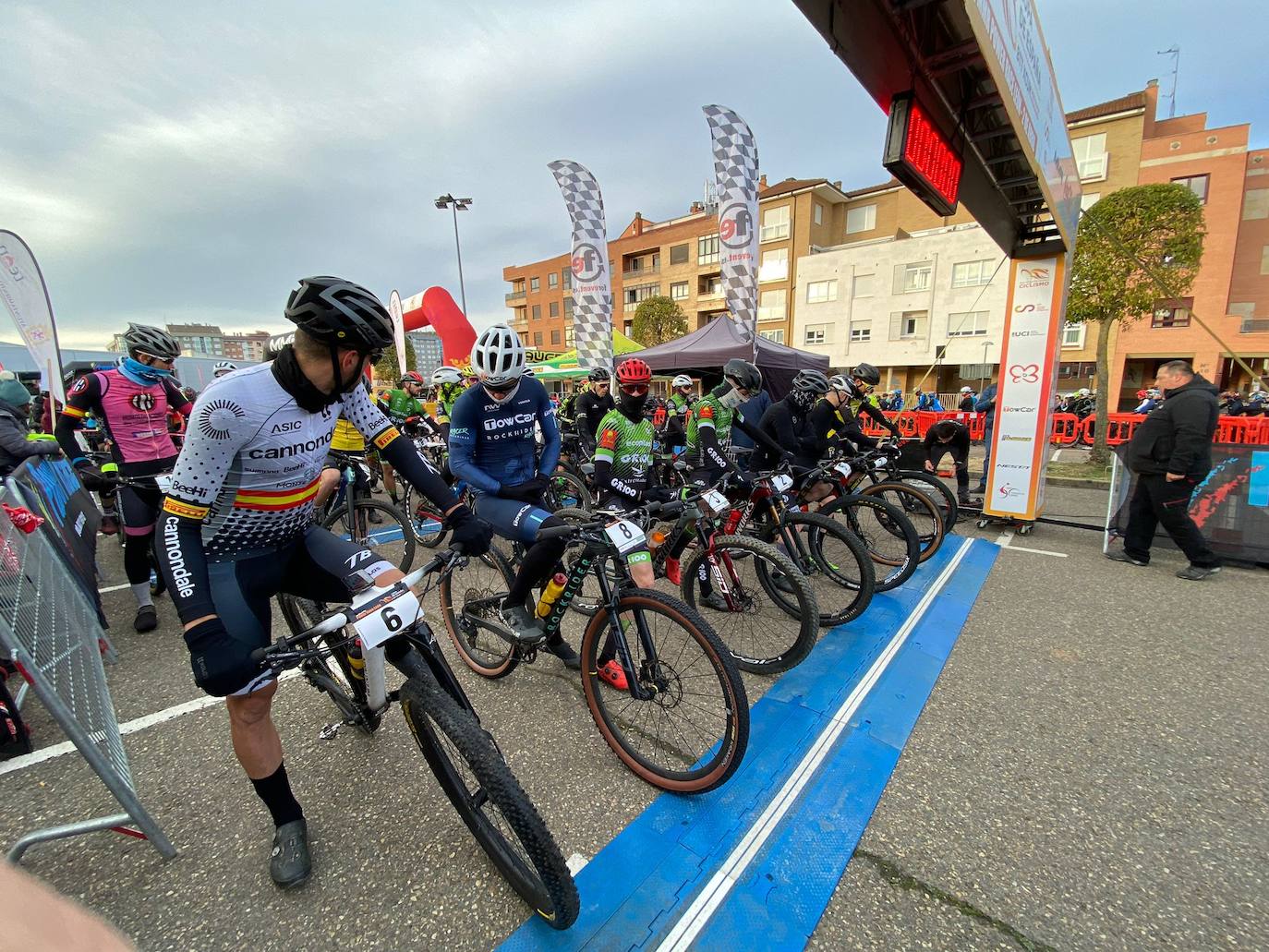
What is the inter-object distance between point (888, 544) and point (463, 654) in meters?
3.81

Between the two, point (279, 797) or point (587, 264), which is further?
point (587, 264)

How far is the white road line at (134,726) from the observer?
2568mm

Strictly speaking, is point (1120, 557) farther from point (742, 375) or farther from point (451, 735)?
point (451, 735)

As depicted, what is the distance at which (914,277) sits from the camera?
95.5 feet

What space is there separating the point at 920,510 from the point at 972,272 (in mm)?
29194

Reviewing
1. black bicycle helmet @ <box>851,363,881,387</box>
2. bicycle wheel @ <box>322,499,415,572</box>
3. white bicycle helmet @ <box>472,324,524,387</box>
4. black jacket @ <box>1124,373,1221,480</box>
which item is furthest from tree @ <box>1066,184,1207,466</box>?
bicycle wheel @ <box>322,499,415,572</box>

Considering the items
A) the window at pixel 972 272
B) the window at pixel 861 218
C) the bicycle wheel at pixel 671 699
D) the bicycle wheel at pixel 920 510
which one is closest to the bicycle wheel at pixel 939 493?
the bicycle wheel at pixel 920 510

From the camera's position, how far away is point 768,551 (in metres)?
3.07

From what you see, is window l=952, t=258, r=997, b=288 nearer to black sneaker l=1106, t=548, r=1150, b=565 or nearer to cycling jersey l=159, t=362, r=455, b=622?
black sneaker l=1106, t=548, r=1150, b=565

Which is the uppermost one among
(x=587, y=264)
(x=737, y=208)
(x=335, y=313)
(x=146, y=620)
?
(x=737, y=208)

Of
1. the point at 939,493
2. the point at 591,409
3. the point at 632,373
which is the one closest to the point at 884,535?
the point at 939,493

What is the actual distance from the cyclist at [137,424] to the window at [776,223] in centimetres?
3471

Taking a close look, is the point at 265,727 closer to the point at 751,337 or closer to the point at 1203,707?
the point at 1203,707

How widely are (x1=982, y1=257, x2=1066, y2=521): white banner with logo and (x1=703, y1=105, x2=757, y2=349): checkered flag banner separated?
3665 mm
